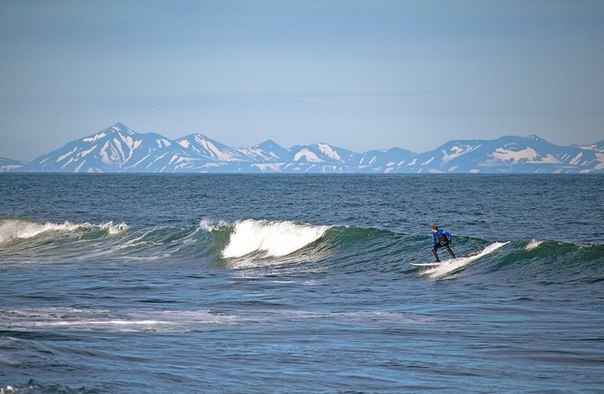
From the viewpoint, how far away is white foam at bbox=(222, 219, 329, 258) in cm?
4044

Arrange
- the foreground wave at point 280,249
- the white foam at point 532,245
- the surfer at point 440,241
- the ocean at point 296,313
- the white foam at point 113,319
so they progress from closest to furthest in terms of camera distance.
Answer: the ocean at point 296,313
the white foam at point 113,319
the foreground wave at point 280,249
the white foam at point 532,245
the surfer at point 440,241

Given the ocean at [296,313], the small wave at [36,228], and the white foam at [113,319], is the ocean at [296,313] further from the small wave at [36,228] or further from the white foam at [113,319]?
the small wave at [36,228]

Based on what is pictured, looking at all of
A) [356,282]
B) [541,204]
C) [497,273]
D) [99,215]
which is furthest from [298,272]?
[541,204]

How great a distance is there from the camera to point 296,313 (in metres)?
21.6

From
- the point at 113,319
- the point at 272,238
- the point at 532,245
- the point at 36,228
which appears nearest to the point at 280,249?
the point at 272,238

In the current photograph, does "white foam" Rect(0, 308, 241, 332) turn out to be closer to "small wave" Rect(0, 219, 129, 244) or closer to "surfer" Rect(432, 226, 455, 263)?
"surfer" Rect(432, 226, 455, 263)

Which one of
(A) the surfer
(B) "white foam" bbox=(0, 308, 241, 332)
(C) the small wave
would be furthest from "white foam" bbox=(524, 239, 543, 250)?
(C) the small wave

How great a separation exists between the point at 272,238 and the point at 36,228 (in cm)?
1730

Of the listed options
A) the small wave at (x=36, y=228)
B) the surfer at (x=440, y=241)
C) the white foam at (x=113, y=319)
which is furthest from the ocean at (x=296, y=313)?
the small wave at (x=36, y=228)

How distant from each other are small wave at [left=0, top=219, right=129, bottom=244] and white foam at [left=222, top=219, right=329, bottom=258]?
336 inches

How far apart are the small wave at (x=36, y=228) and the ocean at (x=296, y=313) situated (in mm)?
2809

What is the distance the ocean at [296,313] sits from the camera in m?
14.6

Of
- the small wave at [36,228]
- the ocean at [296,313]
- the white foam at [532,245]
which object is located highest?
the white foam at [532,245]

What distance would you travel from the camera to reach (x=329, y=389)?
1384cm
